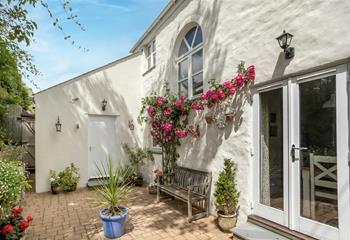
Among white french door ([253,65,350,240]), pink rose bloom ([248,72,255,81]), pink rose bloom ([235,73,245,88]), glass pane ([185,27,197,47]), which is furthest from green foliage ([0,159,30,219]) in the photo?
glass pane ([185,27,197,47])

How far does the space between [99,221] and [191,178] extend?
7.30 feet

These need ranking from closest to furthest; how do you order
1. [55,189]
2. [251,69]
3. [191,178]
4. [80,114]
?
[251,69]
[191,178]
[55,189]
[80,114]

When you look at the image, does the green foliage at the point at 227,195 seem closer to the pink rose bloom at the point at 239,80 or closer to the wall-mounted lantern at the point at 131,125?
the pink rose bloom at the point at 239,80

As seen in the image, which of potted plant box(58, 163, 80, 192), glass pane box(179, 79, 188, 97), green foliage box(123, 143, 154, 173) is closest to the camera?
glass pane box(179, 79, 188, 97)

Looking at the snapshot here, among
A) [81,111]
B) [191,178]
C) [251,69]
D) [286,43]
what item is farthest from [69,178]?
[286,43]

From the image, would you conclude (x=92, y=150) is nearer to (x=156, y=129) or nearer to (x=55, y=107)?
(x=55, y=107)

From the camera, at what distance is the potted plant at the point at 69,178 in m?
6.77

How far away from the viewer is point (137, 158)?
316 inches

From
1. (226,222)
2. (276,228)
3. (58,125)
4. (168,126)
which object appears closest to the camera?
(276,228)

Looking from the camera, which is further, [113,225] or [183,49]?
[183,49]

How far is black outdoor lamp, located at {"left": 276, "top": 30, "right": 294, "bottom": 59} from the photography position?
10.4 ft

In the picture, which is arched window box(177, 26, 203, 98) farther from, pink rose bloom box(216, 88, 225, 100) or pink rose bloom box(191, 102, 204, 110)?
pink rose bloom box(216, 88, 225, 100)

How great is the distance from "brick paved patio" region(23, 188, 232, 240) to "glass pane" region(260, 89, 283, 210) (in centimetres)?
106

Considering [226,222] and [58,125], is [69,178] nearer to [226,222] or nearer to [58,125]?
[58,125]
